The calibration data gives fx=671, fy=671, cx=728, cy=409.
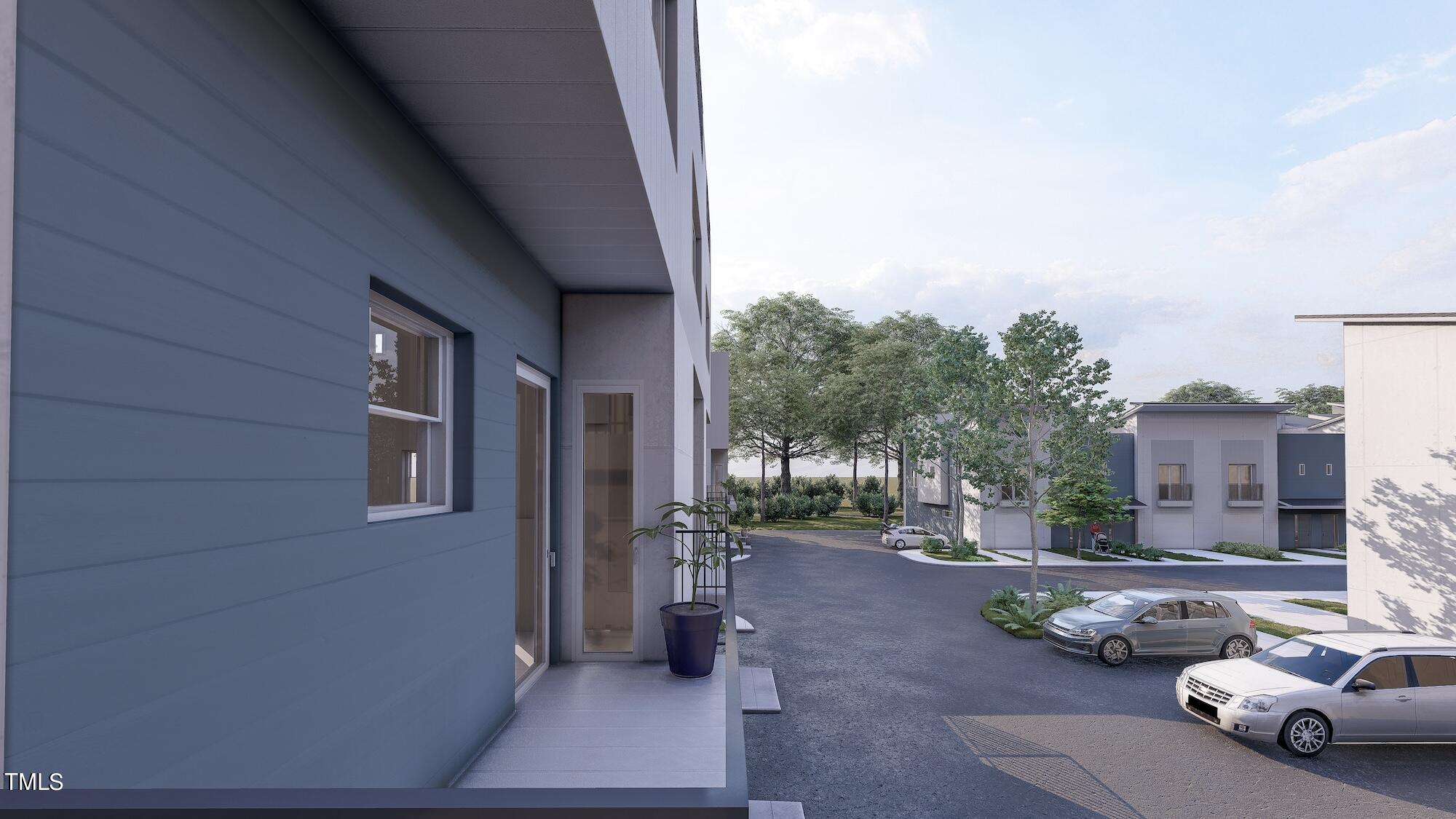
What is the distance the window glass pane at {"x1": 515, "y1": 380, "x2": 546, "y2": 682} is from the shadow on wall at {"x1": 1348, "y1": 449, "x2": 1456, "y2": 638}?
42.9 feet

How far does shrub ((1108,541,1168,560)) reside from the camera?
21.8 metres

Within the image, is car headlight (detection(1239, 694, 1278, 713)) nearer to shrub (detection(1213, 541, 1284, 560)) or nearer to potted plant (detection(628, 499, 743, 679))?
potted plant (detection(628, 499, 743, 679))

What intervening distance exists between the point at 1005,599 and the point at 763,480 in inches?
893

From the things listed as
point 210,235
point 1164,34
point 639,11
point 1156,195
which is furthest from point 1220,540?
point 210,235

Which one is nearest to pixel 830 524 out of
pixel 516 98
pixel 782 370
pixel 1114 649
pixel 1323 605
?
pixel 782 370

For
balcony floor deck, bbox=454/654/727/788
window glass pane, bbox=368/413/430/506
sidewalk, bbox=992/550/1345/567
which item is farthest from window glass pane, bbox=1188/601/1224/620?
window glass pane, bbox=368/413/430/506

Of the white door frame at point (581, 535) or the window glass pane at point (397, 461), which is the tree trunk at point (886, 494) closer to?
the white door frame at point (581, 535)

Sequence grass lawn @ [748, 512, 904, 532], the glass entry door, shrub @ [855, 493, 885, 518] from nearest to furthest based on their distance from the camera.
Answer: the glass entry door → grass lawn @ [748, 512, 904, 532] → shrub @ [855, 493, 885, 518]

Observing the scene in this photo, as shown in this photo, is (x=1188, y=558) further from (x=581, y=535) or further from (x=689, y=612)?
(x=581, y=535)

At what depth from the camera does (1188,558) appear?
72.2ft

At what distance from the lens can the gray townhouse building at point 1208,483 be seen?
23969 millimetres

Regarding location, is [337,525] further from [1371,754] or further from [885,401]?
[885,401]

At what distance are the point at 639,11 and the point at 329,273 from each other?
2.21 m

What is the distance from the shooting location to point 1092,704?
8359 mm
